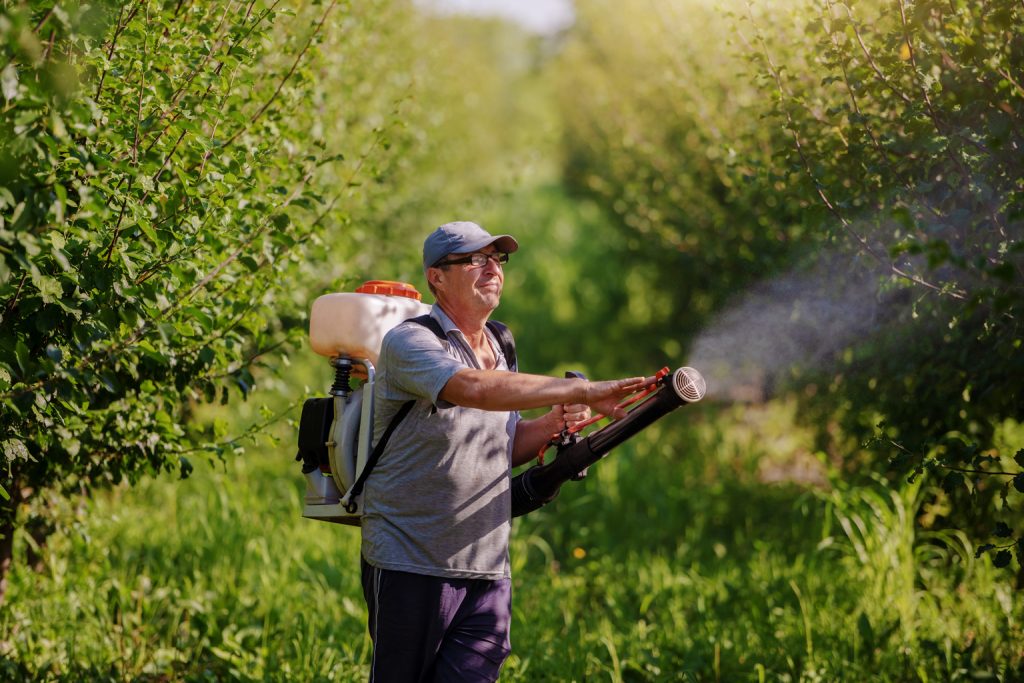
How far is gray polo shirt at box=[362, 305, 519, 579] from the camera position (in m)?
3.11

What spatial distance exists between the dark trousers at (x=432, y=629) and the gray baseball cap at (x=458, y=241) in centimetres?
100

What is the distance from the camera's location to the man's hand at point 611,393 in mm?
2834

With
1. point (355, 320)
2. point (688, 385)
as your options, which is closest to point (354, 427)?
point (355, 320)

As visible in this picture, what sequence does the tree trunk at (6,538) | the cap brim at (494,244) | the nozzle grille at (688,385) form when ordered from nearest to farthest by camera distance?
the nozzle grille at (688,385) → the cap brim at (494,244) → the tree trunk at (6,538)

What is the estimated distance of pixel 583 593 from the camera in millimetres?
5598

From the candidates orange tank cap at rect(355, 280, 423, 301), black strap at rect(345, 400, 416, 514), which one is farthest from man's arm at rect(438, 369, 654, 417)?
orange tank cap at rect(355, 280, 423, 301)

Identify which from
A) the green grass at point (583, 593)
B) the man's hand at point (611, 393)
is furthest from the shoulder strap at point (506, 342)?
the green grass at point (583, 593)

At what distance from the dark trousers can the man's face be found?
2.78 ft

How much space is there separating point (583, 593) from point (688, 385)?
3066 mm

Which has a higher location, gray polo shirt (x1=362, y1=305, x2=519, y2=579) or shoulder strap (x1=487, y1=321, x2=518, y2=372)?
shoulder strap (x1=487, y1=321, x2=518, y2=372)

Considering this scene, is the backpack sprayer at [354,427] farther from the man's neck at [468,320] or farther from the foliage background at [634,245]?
the foliage background at [634,245]

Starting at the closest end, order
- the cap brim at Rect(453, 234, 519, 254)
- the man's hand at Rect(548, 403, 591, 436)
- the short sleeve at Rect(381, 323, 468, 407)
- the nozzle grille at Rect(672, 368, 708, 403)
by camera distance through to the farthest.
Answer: the nozzle grille at Rect(672, 368, 708, 403) → the short sleeve at Rect(381, 323, 468, 407) → the cap brim at Rect(453, 234, 519, 254) → the man's hand at Rect(548, 403, 591, 436)

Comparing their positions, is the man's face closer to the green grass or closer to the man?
the man

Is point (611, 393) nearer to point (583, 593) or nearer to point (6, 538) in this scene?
point (6, 538)
